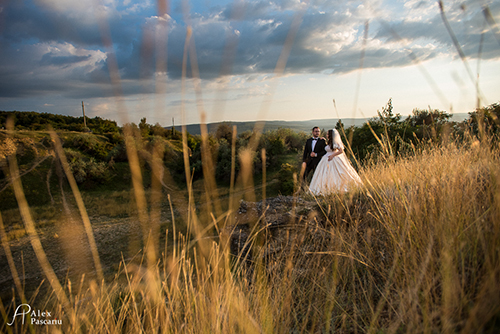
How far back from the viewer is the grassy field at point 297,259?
1.38m

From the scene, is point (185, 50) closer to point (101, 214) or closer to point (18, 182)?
point (101, 214)

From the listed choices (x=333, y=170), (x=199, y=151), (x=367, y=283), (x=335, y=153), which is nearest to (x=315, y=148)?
(x=335, y=153)

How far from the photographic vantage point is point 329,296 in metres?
1.91

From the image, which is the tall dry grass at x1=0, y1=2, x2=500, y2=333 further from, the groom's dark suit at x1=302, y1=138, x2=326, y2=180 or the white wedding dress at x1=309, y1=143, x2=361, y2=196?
the groom's dark suit at x1=302, y1=138, x2=326, y2=180

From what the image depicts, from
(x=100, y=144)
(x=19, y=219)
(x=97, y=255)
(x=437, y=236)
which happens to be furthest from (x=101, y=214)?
(x=437, y=236)

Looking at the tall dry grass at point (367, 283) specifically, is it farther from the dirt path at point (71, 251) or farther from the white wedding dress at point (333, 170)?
the white wedding dress at point (333, 170)

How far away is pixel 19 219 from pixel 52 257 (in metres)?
6.00

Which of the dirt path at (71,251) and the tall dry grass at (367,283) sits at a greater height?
the tall dry grass at (367,283)

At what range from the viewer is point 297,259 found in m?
2.77

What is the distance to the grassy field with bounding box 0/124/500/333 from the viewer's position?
1382mm

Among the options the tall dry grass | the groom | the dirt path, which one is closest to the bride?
the groom

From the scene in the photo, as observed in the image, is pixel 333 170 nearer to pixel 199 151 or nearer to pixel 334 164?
pixel 334 164

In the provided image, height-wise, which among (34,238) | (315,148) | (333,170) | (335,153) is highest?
(315,148)

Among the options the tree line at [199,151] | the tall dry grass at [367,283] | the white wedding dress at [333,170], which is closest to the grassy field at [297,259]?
the tall dry grass at [367,283]
